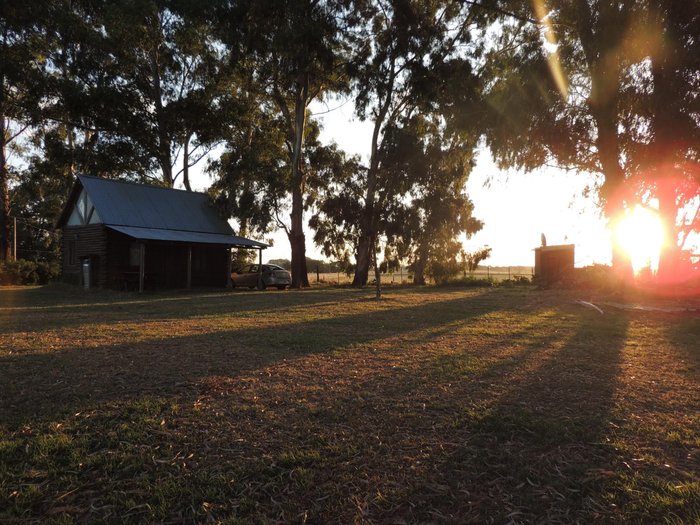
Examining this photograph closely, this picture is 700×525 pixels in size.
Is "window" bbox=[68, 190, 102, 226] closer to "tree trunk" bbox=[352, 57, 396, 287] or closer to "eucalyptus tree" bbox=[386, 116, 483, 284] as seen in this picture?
"tree trunk" bbox=[352, 57, 396, 287]

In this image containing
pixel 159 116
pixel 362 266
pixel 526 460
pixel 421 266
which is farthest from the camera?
pixel 421 266

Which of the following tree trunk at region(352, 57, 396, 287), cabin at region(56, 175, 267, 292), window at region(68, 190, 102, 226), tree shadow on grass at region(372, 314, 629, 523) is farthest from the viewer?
tree trunk at region(352, 57, 396, 287)

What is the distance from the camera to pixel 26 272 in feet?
95.0

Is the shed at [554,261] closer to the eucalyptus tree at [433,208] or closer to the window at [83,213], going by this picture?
the eucalyptus tree at [433,208]

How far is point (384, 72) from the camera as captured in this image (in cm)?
2514

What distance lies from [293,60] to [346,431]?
2112 cm

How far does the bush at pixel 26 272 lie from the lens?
27750 mm

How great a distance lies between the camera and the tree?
1375 cm

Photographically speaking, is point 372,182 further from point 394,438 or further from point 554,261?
point 394,438

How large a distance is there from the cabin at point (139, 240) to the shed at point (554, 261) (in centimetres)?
1453

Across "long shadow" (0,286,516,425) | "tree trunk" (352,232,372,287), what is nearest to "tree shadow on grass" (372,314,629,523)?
"long shadow" (0,286,516,425)

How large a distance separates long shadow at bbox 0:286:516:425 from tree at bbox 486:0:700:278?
1035 centimetres

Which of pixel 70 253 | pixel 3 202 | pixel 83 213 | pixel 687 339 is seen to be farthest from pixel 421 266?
pixel 3 202

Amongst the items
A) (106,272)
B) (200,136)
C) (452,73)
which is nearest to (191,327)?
(106,272)
